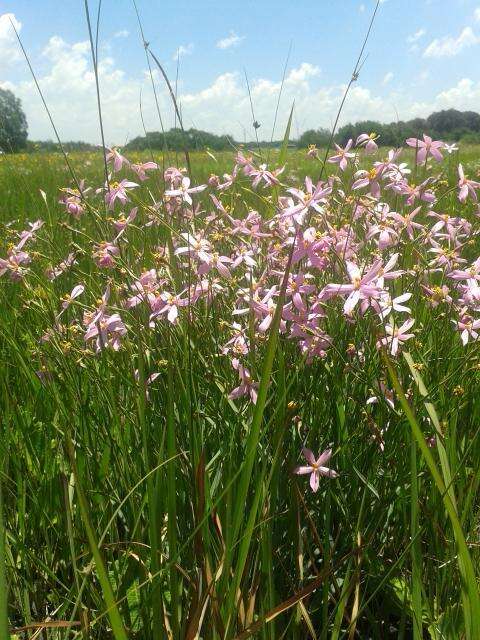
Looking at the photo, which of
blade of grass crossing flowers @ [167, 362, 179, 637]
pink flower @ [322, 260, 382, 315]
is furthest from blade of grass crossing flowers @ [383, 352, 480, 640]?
pink flower @ [322, 260, 382, 315]

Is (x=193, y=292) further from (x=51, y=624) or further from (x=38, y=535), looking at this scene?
(x=51, y=624)

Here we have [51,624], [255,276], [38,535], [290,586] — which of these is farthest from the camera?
[255,276]

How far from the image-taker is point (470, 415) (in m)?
1.68

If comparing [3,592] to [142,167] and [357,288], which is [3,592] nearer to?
[357,288]

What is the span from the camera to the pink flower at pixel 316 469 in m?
1.33

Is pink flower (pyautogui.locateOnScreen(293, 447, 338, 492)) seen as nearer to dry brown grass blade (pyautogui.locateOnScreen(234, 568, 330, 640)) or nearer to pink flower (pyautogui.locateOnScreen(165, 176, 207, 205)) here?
dry brown grass blade (pyautogui.locateOnScreen(234, 568, 330, 640))

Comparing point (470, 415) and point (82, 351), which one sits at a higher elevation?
point (82, 351)

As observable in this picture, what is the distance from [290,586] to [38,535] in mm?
621

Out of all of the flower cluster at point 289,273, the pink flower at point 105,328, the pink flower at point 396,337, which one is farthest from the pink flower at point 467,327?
the pink flower at point 105,328

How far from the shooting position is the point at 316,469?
4.48 feet

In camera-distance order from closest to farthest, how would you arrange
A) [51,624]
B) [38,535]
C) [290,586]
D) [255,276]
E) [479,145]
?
[51,624]
[290,586]
[38,535]
[255,276]
[479,145]

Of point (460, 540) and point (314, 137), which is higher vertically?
point (314, 137)

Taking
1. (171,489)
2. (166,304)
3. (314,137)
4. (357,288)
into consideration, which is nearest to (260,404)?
(171,489)

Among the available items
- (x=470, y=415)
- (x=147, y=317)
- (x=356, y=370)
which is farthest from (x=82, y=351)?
(x=470, y=415)
